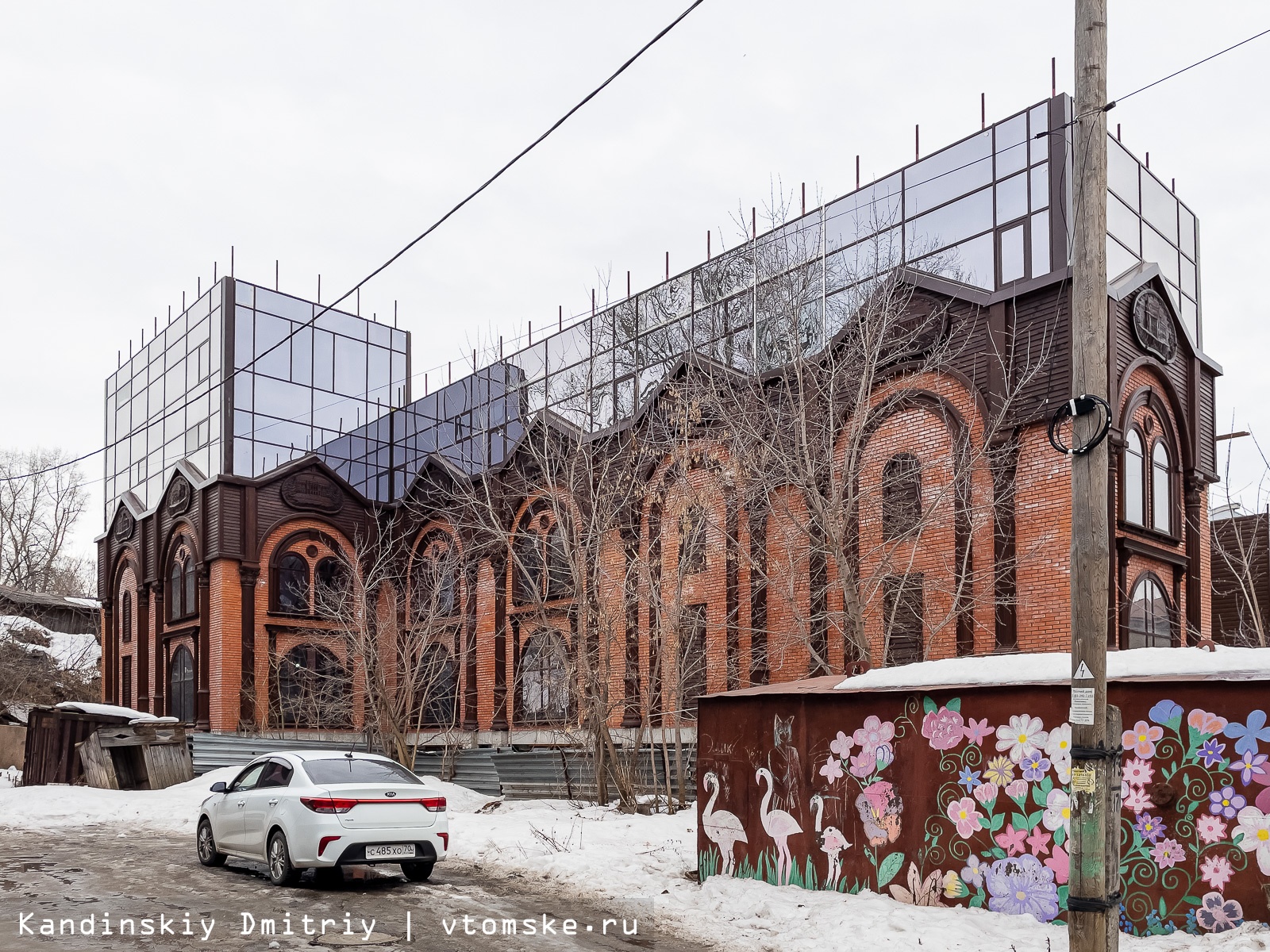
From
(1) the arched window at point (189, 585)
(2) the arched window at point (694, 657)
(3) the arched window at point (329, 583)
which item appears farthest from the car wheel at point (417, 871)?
(1) the arched window at point (189, 585)

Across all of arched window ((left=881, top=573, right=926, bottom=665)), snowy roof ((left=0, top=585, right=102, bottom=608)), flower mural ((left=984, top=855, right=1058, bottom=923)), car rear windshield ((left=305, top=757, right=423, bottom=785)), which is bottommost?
flower mural ((left=984, top=855, right=1058, bottom=923))

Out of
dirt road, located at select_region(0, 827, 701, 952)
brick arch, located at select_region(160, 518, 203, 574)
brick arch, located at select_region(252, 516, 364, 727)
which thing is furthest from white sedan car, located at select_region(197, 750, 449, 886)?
brick arch, located at select_region(160, 518, 203, 574)

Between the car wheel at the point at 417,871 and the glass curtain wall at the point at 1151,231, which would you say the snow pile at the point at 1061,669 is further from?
the glass curtain wall at the point at 1151,231

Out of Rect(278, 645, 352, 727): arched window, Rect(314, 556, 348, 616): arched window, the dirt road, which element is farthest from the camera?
Rect(278, 645, 352, 727): arched window

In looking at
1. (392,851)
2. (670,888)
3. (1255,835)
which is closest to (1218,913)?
(1255,835)

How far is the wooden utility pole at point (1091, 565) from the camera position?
23.8ft

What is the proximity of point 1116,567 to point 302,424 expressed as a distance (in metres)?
26.1

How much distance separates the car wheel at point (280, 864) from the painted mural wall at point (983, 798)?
4294 mm

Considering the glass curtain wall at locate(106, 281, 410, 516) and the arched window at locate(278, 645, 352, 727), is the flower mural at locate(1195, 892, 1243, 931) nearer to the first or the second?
the arched window at locate(278, 645, 352, 727)

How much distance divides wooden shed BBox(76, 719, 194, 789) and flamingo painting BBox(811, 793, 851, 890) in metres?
19.1

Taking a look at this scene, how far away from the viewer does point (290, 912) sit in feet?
33.7

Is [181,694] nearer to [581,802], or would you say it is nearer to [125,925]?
[581,802]

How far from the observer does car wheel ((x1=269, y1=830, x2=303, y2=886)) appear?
38.3 feet

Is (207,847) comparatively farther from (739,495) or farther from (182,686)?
(182,686)
